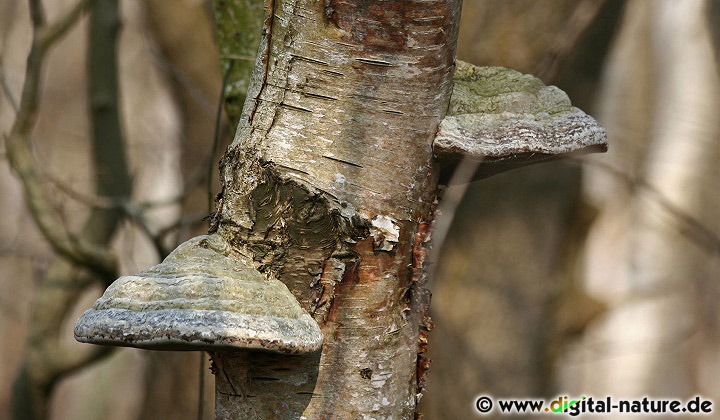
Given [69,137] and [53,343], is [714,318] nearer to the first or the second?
[53,343]

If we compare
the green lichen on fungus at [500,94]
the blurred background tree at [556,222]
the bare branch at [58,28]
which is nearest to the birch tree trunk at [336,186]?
the green lichen on fungus at [500,94]

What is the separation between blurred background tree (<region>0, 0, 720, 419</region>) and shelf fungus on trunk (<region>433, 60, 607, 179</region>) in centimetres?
80

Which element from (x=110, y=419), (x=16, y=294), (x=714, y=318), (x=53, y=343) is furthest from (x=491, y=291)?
(x=16, y=294)

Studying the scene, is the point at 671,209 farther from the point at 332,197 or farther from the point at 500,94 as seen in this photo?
the point at 332,197

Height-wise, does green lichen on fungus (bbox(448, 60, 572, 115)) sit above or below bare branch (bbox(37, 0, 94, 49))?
above

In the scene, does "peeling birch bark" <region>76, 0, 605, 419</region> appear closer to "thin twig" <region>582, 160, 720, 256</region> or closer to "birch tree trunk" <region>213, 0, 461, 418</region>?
"birch tree trunk" <region>213, 0, 461, 418</region>

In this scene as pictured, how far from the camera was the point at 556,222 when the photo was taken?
4516 millimetres

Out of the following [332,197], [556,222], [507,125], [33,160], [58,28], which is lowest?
[556,222]

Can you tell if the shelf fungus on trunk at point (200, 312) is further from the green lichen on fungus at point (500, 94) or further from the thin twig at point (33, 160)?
the thin twig at point (33, 160)

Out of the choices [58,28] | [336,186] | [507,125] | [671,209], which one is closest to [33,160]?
[58,28]

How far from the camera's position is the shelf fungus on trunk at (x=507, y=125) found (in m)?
1.39

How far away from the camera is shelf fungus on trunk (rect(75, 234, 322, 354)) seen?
3.74 ft

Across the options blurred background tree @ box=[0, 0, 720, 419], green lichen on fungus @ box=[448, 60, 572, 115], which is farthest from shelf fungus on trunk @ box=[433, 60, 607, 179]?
blurred background tree @ box=[0, 0, 720, 419]

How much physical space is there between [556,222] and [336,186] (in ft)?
11.3
